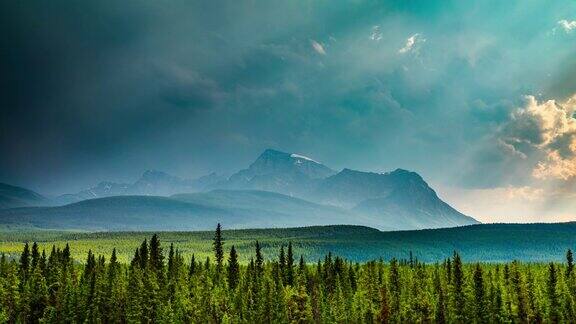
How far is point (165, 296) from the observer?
15450 centimetres

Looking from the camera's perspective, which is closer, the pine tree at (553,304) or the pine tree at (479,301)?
the pine tree at (553,304)

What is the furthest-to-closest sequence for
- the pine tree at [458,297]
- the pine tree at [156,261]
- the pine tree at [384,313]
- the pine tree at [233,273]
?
the pine tree at [233,273], the pine tree at [156,261], the pine tree at [458,297], the pine tree at [384,313]

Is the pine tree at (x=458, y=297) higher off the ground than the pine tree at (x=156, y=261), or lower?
lower

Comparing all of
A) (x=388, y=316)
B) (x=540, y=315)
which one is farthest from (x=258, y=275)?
(x=540, y=315)

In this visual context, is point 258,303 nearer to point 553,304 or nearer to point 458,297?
point 458,297

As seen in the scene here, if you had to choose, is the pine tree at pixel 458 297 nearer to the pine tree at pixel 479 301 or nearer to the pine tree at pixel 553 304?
the pine tree at pixel 479 301

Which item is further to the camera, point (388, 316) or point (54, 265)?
point (54, 265)

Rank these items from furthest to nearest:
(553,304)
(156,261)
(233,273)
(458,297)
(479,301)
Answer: (233,273) < (156,261) < (458,297) < (553,304) < (479,301)

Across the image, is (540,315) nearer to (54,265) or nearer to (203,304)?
(203,304)

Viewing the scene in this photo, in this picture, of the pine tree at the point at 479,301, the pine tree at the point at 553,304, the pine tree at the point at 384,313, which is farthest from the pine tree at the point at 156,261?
the pine tree at the point at 553,304

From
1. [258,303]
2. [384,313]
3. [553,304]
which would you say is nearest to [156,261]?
[258,303]

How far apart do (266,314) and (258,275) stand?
4007 cm

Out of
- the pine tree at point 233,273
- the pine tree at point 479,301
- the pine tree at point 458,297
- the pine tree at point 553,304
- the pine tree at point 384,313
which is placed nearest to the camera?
the pine tree at point 553,304

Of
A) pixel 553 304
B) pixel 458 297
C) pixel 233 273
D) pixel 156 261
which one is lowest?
pixel 553 304
